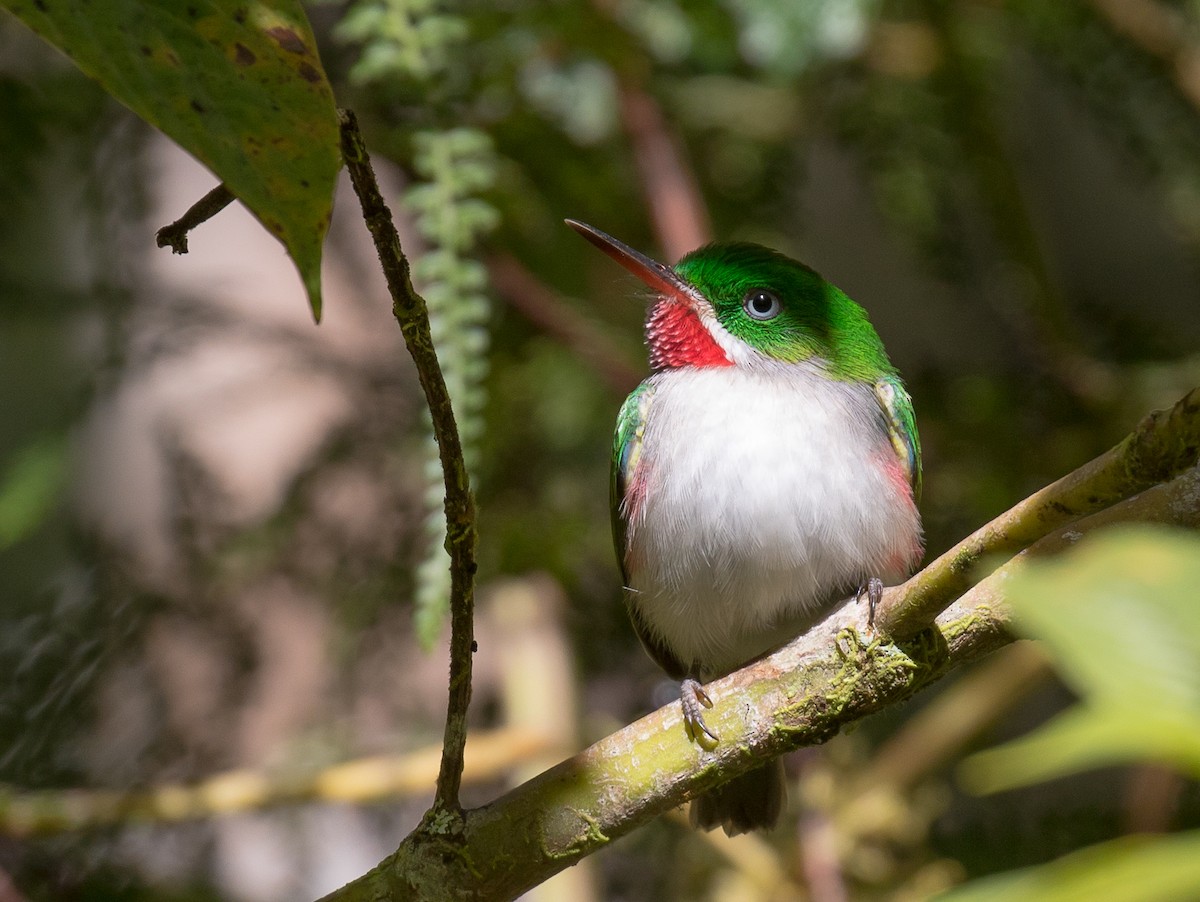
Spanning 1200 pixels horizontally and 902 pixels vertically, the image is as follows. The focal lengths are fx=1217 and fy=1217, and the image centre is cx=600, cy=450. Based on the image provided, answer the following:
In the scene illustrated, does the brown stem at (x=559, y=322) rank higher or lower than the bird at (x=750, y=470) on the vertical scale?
higher

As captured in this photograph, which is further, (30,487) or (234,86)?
(30,487)

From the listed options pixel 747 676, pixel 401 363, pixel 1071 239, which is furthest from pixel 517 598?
pixel 1071 239

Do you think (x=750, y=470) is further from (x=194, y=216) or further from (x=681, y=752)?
(x=194, y=216)

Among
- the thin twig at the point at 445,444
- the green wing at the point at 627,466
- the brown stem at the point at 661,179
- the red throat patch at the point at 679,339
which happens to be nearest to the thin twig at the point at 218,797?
the green wing at the point at 627,466

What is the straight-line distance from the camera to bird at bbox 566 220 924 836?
1836 mm

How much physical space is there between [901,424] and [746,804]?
2.23 feet

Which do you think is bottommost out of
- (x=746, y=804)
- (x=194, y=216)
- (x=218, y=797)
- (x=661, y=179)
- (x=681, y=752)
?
(x=746, y=804)

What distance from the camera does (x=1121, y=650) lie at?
1.59ft

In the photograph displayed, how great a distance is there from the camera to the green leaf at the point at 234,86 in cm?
82

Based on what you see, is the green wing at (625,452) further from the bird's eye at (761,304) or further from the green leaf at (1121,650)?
the green leaf at (1121,650)

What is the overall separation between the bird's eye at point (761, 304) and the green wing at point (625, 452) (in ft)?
0.73

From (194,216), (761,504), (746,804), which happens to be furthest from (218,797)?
(194,216)

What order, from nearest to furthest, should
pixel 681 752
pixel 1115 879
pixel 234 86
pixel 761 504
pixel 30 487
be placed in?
1. pixel 1115 879
2. pixel 234 86
3. pixel 681 752
4. pixel 761 504
5. pixel 30 487

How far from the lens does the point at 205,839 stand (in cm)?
256
